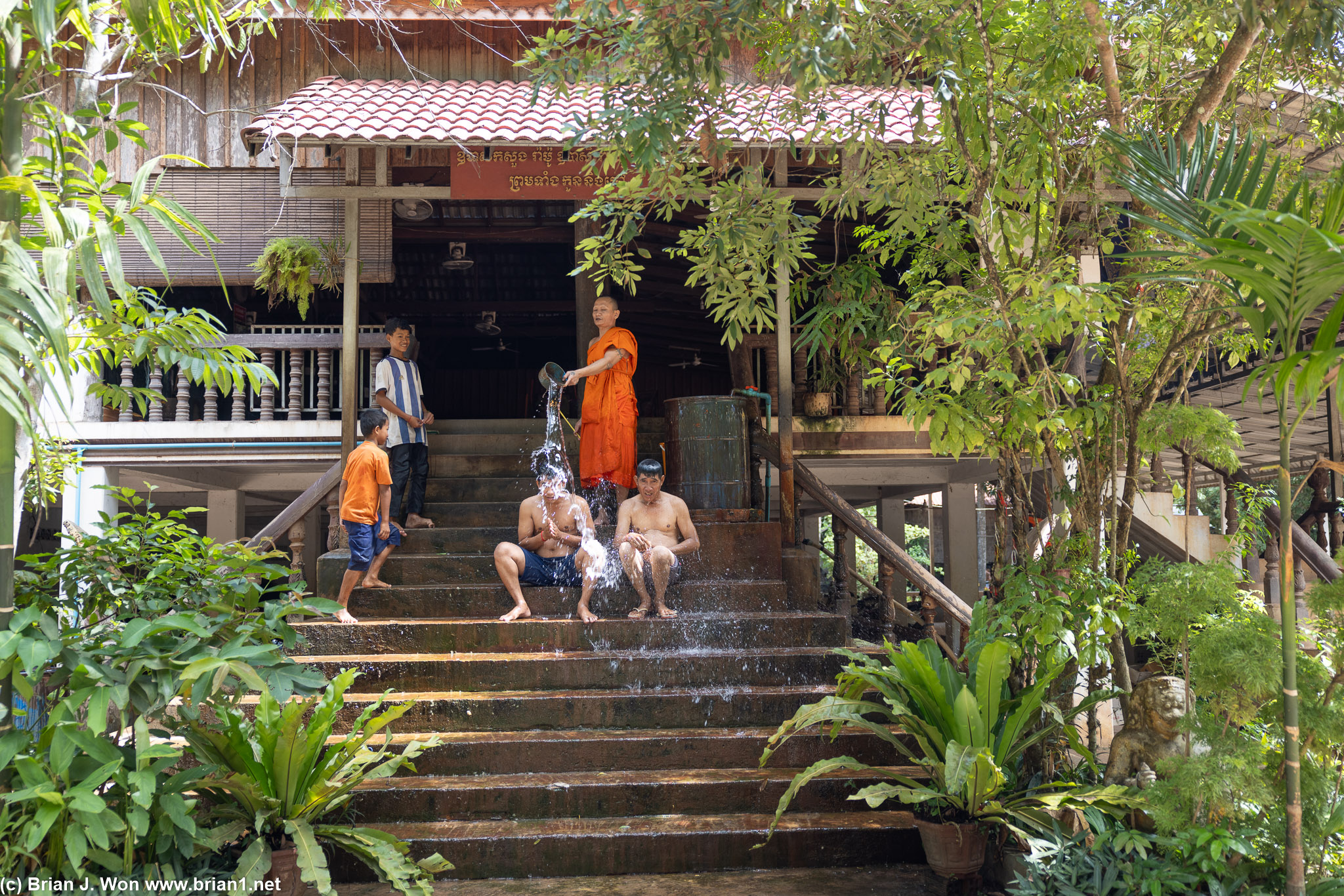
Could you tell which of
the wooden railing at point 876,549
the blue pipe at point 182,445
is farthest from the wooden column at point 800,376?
the blue pipe at point 182,445

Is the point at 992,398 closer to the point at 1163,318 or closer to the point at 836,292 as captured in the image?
the point at 1163,318

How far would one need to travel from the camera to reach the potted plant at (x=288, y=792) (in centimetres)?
368

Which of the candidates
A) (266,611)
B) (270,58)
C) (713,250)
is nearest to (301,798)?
(266,611)

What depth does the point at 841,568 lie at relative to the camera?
22.3 ft

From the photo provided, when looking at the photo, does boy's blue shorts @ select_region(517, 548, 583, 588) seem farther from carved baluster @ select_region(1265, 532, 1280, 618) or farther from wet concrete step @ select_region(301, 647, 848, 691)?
carved baluster @ select_region(1265, 532, 1280, 618)

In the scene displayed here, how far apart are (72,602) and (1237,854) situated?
4.63 metres

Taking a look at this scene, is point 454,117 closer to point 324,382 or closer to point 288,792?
point 324,382

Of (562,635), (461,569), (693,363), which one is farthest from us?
(693,363)

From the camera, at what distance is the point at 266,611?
3.99 meters

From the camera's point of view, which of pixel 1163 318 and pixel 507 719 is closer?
pixel 1163 318

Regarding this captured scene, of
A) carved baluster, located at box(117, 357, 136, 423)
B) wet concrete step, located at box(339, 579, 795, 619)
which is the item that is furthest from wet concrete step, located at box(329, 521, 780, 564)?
carved baluster, located at box(117, 357, 136, 423)

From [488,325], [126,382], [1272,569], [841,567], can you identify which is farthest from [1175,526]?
[126,382]

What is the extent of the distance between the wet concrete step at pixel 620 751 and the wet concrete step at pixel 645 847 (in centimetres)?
46

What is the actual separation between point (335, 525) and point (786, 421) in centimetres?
339
